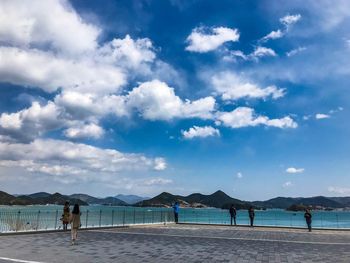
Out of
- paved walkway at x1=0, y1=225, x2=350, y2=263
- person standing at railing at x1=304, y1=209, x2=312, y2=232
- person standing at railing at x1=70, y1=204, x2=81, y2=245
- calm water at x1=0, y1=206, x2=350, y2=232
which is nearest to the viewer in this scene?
paved walkway at x1=0, y1=225, x2=350, y2=263

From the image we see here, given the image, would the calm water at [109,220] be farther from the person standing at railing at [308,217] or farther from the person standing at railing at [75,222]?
the person standing at railing at [308,217]

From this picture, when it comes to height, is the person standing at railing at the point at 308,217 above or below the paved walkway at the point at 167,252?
above

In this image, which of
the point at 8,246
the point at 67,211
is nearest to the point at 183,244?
the point at 8,246

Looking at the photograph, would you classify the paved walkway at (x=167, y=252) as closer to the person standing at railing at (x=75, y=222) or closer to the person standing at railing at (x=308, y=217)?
the person standing at railing at (x=75, y=222)

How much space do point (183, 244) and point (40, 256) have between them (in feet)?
22.9

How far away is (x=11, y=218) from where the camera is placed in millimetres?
24734

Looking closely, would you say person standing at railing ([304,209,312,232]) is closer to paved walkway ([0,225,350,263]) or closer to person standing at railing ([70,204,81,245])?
paved walkway ([0,225,350,263])

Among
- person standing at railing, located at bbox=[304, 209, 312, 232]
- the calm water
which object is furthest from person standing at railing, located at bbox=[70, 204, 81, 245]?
person standing at railing, located at bbox=[304, 209, 312, 232]

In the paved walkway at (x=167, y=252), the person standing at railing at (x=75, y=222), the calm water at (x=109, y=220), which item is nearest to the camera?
the paved walkway at (x=167, y=252)

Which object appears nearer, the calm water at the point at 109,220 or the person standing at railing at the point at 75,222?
the person standing at railing at the point at 75,222

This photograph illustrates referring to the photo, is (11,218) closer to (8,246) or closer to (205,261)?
(8,246)

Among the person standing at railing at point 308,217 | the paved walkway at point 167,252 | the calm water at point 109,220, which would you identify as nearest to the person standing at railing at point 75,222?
the paved walkway at point 167,252

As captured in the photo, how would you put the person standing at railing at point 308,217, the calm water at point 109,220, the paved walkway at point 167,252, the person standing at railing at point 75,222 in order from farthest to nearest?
the person standing at railing at point 308,217, the calm water at point 109,220, the person standing at railing at point 75,222, the paved walkway at point 167,252

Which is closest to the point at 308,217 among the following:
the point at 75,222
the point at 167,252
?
the point at 167,252
